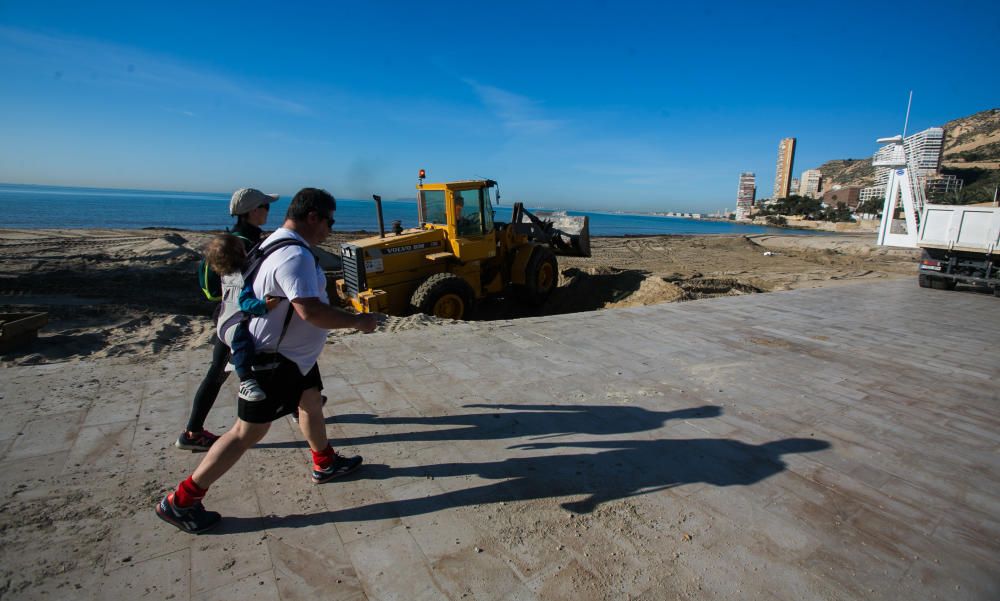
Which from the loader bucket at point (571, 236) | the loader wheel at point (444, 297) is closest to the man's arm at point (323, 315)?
the loader wheel at point (444, 297)

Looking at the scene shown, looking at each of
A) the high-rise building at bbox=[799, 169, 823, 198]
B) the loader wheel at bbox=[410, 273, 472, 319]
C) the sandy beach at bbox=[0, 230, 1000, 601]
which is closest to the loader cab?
the loader wheel at bbox=[410, 273, 472, 319]

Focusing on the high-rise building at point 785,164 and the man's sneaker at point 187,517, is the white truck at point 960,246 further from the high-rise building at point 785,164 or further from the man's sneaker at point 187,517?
the high-rise building at point 785,164

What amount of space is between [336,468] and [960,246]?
14413mm

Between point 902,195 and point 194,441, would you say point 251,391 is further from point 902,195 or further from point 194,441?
point 902,195

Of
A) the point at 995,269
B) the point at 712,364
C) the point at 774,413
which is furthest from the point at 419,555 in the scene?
the point at 995,269

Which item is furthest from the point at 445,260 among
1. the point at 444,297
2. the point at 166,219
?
the point at 166,219

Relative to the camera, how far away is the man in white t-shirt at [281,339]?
210 cm

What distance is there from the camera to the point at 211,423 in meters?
3.34

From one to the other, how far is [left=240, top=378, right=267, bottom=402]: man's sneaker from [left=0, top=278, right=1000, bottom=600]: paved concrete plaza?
68 cm

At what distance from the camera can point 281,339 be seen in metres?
2.21

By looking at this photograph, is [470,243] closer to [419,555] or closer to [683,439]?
[683,439]

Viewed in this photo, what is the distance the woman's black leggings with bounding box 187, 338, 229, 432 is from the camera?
2.84m

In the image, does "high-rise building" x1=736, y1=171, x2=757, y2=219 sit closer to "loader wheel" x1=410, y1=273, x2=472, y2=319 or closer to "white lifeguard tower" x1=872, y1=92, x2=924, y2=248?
"white lifeguard tower" x1=872, y1=92, x2=924, y2=248

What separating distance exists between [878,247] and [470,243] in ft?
81.3
